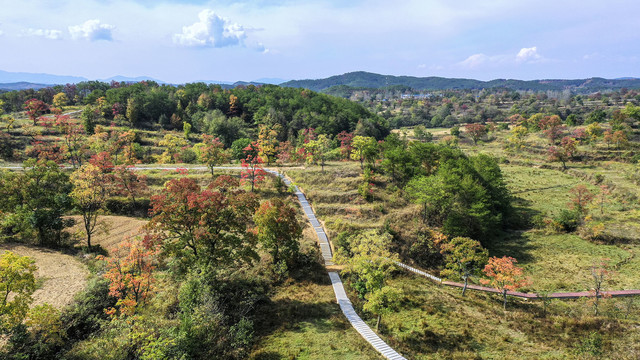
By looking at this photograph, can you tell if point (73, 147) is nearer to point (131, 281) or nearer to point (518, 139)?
point (131, 281)

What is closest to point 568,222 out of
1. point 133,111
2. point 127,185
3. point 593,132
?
point 593,132

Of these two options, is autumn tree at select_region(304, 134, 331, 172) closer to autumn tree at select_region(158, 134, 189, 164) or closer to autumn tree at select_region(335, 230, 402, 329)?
autumn tree at select_region(158, 134, 189, 164)

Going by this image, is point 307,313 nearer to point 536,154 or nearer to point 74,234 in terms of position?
point 74,234

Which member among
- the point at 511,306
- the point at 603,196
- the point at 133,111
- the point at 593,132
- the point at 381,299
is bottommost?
the point at 511,306

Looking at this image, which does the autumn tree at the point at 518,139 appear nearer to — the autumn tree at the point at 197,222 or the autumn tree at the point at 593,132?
the autumn tree at the point at 593,132

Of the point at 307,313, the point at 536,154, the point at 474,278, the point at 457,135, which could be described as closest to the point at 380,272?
the point at 307,313

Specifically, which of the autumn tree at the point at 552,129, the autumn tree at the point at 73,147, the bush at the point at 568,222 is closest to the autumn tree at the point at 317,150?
the bush at the point at 568,222
